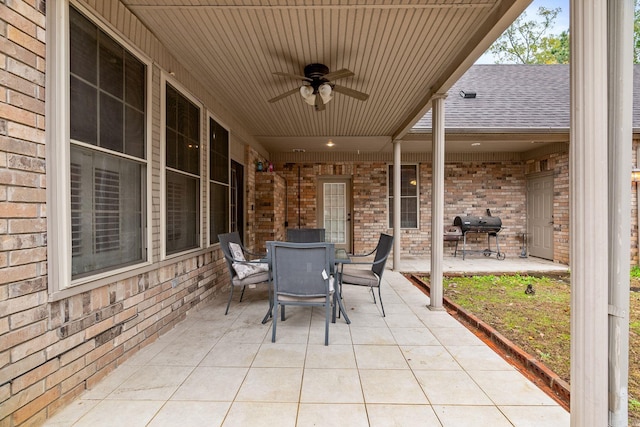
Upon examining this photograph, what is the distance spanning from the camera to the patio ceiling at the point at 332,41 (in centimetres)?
222

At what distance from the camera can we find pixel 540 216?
708 centimetres

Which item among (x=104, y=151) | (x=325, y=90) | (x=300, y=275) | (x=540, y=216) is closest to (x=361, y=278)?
(x=300, y=275)

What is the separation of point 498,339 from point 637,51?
→ 11532 mm

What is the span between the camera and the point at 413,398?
1803 millimetres

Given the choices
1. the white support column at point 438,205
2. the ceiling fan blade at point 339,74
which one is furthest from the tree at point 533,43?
the ceiling fan blade at point 339,74

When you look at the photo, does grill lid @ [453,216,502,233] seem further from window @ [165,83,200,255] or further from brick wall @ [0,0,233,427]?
brick wall @ [0,0,233,427]

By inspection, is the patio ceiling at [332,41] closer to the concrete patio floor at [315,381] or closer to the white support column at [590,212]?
the white support column at [590,212]

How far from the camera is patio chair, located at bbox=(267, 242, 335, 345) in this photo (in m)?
2.54

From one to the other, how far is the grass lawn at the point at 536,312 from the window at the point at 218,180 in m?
3.36

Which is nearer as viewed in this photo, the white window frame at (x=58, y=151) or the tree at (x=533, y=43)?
the white window frame at (x=58, y=151)

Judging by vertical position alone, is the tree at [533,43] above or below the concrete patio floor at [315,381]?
above

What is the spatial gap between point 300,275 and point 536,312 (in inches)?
115

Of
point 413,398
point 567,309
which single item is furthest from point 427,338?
point 567,309

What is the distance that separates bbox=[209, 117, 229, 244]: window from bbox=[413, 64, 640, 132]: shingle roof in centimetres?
350
